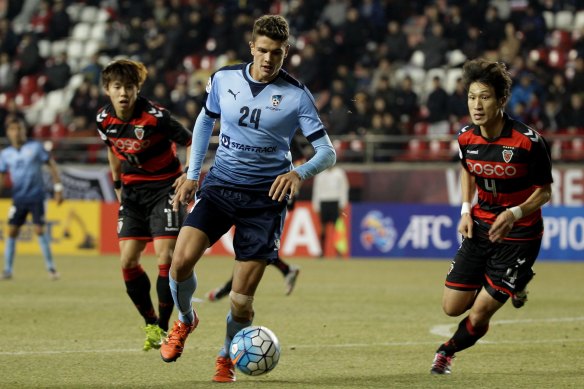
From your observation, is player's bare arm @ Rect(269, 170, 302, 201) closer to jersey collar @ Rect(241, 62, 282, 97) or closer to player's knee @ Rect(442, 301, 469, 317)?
jersey collar @ Rect(241, 62, 282, 97)

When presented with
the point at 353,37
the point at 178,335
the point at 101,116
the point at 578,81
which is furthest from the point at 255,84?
the point at 353,37

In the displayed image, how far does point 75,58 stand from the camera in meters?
27.4

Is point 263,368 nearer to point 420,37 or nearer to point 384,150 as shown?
point 384,150

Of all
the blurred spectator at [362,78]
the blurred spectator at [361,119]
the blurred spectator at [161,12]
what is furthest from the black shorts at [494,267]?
the blurred spectator at [161,12]

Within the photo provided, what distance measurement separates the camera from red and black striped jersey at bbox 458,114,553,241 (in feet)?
23.4

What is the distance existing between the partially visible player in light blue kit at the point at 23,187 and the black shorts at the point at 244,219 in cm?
905

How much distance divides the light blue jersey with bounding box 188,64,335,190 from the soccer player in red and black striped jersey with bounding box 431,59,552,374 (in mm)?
1053

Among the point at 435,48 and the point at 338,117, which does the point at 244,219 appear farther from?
the point at 435,48

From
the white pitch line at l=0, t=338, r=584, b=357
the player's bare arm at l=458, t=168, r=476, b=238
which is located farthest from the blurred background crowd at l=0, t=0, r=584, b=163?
the player's bare arm at l=458, t=168, r=476, b=238

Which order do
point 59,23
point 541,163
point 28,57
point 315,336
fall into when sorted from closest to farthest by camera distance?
point 541,163 → point 315,336 → point 28,57 → point 59,23

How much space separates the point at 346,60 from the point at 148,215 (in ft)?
52.0

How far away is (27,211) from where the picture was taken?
1603cm

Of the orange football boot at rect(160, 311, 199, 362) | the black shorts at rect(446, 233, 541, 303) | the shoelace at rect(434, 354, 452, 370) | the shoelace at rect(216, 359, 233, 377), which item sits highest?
the black shorts at rect(446, 233, 541, 303)

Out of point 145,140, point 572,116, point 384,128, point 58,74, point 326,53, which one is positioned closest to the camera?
point 145,140
